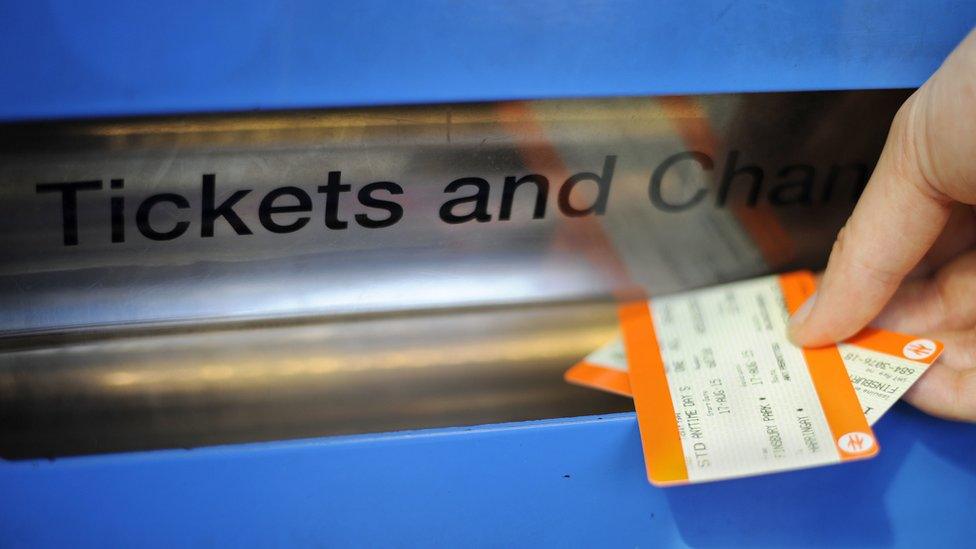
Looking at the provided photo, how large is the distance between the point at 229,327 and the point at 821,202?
0.64 meters

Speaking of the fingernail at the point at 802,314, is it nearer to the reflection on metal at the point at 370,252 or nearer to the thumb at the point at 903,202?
the thumb at the point at 903,202

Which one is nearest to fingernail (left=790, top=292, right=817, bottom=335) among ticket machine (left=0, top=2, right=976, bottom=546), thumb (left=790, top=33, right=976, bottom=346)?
thumb (left=790, top=33, right=976, bottom=346)

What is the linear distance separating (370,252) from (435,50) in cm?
25

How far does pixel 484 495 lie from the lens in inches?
29.5

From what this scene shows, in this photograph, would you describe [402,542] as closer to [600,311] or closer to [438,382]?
[438,382]

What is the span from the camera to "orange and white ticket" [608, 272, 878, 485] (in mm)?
731

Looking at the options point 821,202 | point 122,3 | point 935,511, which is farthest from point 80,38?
point 935,511

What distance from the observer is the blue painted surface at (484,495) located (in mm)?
700

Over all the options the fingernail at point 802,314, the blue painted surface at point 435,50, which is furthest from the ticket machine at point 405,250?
the fingernail at point 802,314

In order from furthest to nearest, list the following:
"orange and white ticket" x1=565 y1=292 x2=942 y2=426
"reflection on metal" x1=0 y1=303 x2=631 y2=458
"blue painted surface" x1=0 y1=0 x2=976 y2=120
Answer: "reflection on metal" x1=0 y1=303 x2=631 y2=458
"orange and white ticket" x1=565 y1=292 x2=942 y2=426
"blue painted surface" x1=0 y1=0 x2=976 y2=120

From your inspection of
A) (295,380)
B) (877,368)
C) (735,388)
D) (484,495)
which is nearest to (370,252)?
(295,380)

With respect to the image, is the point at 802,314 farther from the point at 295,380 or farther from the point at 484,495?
the point at 295,380

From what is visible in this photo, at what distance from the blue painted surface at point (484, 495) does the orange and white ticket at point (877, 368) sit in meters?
0.03

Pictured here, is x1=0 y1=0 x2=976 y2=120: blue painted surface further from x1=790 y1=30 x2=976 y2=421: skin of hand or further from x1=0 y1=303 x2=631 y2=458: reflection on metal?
x1=0 y1=303 x2=631 y2=458: reflection on metal
